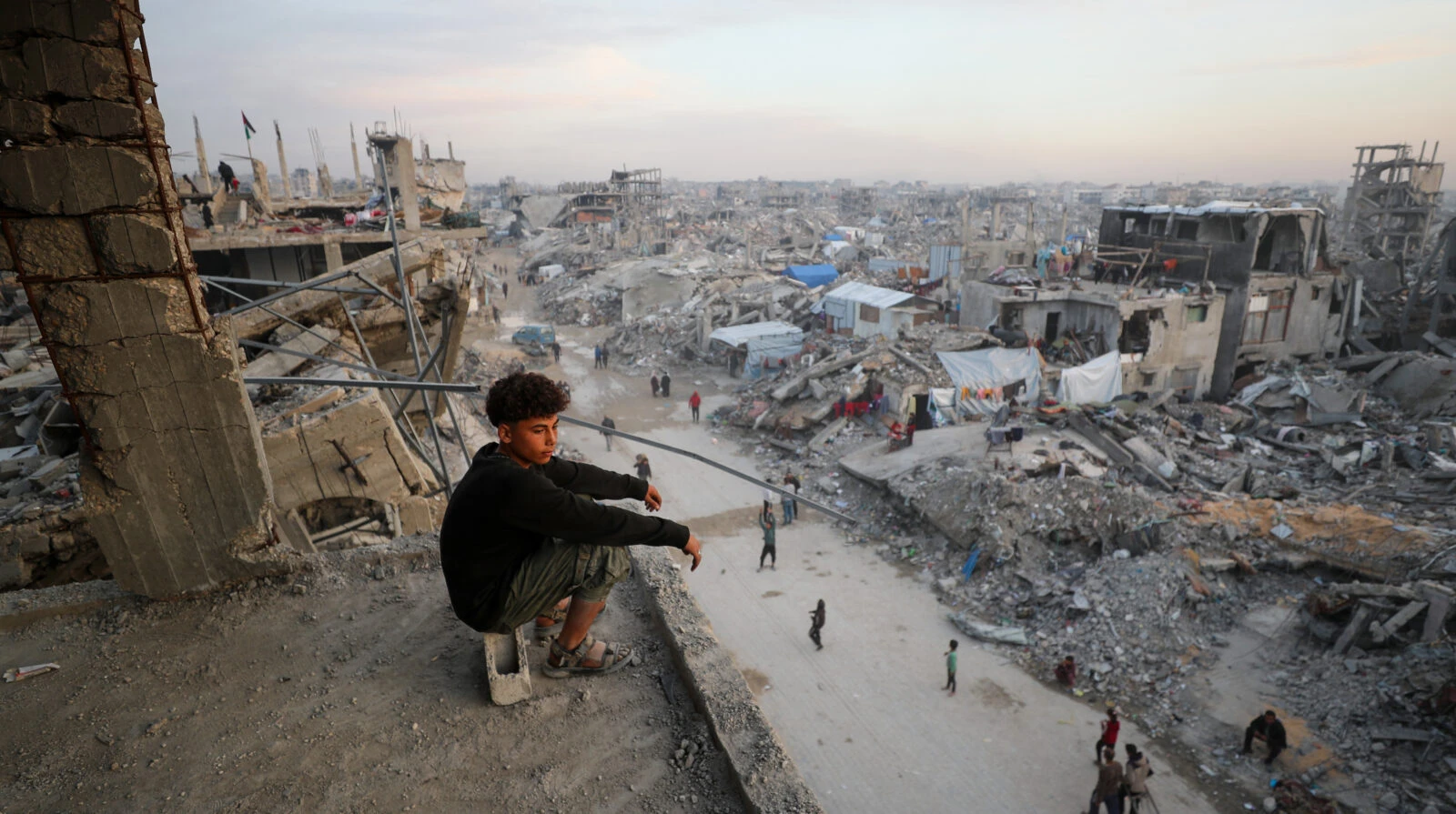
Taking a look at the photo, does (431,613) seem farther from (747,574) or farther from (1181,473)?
(1181,473)

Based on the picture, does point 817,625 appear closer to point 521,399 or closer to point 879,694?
point 879,694

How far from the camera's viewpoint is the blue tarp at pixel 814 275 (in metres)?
30.6

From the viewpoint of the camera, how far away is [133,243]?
10.5 ft

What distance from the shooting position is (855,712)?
8.76 m

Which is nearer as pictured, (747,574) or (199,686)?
(199,686)

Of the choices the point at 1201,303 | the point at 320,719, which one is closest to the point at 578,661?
the point at 320,719

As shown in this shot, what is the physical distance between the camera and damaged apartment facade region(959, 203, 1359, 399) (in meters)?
18.5

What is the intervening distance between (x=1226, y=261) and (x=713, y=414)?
48.9ft

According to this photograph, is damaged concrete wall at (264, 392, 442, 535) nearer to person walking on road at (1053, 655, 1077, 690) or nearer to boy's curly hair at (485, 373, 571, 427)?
boy's curly hair at (485, 373, 571, 427)

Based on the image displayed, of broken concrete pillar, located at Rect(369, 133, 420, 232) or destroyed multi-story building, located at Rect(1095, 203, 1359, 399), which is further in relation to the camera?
destroyed multi-story building, located at Rect(1095, 203, 1359, 399)

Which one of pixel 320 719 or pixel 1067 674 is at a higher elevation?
pixel 320 719

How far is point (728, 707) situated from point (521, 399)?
1475 mm

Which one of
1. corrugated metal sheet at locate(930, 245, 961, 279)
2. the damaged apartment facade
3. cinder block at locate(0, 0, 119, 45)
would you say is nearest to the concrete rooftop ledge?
cinder block at locate(0, 0, 119, 45)

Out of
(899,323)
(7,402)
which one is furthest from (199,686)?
(899,323)
